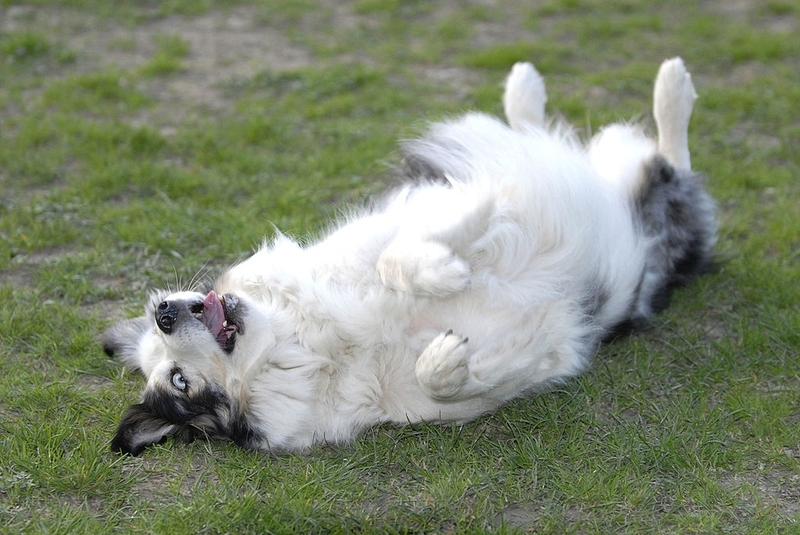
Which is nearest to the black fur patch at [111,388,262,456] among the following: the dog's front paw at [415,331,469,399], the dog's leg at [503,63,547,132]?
the dog's front paw at [415,331,469,399]

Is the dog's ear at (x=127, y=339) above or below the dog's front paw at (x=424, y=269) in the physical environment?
below

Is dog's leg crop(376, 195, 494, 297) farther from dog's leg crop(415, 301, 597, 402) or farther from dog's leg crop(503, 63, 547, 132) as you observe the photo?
dog's leg crop(503, 63, 547, 132)

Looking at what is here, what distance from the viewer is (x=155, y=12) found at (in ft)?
27.9

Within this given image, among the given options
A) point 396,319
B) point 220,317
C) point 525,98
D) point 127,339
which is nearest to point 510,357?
point 396,319

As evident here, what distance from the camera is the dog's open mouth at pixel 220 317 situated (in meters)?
3.76

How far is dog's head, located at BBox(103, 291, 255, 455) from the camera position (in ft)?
12.1

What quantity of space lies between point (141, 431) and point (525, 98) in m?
3.24

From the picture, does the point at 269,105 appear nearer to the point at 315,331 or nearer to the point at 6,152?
the point at 6,152

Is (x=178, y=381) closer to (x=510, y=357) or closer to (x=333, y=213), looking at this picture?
(x=510, y=357)

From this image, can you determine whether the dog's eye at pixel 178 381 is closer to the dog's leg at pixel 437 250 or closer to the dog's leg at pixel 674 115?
the dog's leg at pixel 437 250

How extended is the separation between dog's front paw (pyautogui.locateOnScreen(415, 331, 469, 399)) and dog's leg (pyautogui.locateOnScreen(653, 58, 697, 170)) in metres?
2.50

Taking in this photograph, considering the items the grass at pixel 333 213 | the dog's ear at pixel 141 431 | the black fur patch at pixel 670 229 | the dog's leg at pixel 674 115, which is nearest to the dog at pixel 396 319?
the dog's ear at pixel 141 431

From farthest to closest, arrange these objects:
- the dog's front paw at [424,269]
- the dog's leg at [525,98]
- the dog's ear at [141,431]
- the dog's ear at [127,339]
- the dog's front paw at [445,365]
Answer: the dog's leg at [525,98] → the dog's ear at [127,339] → the dog's ear at [141,431] → the dog's front paw at [424,269] → the dog's front paw at [445,365]

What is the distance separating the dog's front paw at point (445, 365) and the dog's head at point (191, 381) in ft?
2.84
